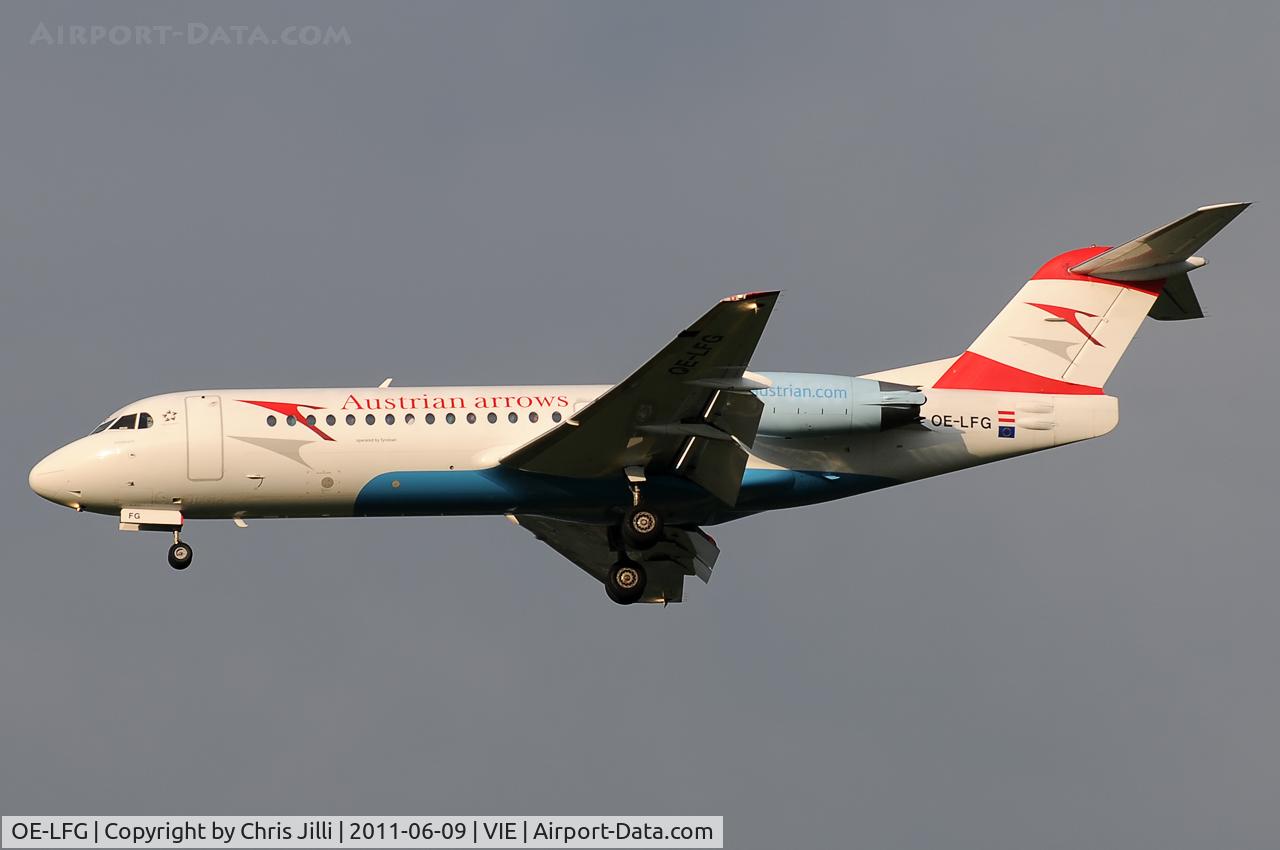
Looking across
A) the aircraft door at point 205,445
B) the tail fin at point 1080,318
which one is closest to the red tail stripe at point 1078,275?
the tail fin at point 1080,318

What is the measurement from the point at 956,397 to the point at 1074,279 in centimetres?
321

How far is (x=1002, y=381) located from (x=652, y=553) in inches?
260

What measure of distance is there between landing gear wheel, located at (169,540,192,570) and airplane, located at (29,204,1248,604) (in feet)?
0.11

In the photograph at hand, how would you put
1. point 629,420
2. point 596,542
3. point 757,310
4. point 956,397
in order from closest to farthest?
point 757,310 < point 629,420 < point 956,397 < point 596,542

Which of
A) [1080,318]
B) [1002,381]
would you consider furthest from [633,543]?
[1080,318]

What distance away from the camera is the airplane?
30.9m

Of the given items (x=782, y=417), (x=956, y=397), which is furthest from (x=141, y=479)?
(x=956, y=397)

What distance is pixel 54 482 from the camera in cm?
3175

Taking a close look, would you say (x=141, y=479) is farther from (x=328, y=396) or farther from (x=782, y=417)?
(x=782, y=417)

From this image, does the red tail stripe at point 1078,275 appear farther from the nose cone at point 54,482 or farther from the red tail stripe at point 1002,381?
the nose cone at point 54,482

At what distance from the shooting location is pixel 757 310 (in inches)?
1088

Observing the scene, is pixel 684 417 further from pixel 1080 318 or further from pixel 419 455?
pixel 1080 318

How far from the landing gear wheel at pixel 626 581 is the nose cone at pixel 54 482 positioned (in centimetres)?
859

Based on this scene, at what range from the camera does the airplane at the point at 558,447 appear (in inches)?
1217
